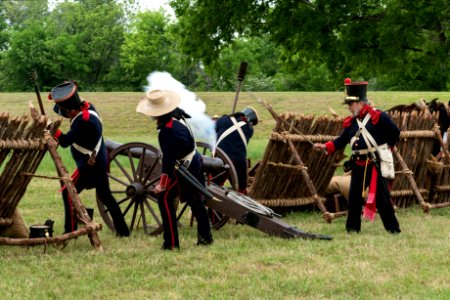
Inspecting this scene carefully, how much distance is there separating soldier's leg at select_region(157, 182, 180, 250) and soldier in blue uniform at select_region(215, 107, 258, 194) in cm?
234

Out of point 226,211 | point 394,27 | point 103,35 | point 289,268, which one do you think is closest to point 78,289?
point 289,268

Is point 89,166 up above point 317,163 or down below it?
above

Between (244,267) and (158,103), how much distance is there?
1.79 meters

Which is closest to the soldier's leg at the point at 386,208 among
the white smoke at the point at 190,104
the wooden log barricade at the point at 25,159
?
the white smoke at the point at 190,104

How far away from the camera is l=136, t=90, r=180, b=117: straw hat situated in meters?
7.93

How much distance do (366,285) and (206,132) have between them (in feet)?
10.9

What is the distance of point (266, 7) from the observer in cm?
1939

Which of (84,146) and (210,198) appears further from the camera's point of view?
(84,146)

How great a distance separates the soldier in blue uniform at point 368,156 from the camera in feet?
29.9

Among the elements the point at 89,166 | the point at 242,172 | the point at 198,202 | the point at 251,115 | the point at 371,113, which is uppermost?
the point at 371,113

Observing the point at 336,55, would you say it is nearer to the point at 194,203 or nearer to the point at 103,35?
the point at 194,203

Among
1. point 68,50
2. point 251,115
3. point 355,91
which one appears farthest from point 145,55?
point 355,91

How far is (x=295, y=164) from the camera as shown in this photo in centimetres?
1045

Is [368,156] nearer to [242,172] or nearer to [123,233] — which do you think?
[242,172]
